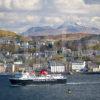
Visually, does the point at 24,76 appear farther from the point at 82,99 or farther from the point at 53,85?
the point at 82,99

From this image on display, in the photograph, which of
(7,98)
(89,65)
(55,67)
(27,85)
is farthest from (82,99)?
(89,65)

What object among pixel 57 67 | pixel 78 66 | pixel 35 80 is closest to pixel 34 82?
pixel 35 80

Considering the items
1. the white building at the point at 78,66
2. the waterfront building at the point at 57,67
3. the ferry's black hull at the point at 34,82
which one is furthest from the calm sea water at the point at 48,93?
the white building at the point at 78,66

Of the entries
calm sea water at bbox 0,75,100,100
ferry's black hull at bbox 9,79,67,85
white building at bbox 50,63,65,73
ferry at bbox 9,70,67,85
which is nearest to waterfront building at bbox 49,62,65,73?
white building at bbox 50,63,65,73

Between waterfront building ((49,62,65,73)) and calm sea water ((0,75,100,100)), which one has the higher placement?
calm sea water ((0,75,100,100))

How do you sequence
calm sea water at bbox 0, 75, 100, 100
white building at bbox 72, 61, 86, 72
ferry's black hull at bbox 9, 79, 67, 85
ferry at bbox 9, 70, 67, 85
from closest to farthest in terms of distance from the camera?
calm sea water at bbox 0, 75, 100, 100 → ferry's black hull at bbox 9, 79, 67, 85 → ferry at bbox 9, 70, 67, 85 → white building at bbox 72, 61, 86, 72

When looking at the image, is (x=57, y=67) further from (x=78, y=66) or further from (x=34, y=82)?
(x=34, y=82)

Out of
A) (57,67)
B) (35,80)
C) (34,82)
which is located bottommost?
(57,67)

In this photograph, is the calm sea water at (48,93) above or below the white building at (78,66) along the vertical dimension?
above

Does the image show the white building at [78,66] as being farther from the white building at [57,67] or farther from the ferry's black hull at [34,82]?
the ferry's black hull at [34,82]

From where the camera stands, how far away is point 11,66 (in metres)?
180

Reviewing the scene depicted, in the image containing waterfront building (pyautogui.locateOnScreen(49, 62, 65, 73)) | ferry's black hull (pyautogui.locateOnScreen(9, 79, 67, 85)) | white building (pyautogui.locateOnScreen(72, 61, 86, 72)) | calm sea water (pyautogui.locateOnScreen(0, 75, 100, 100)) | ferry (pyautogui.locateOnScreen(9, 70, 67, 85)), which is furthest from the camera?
white building (pyautogui.locateOnScreen(72, 61, 86, 72))

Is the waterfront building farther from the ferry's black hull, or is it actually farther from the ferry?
the ferry's black hull

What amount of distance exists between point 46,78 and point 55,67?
80.4 metres
